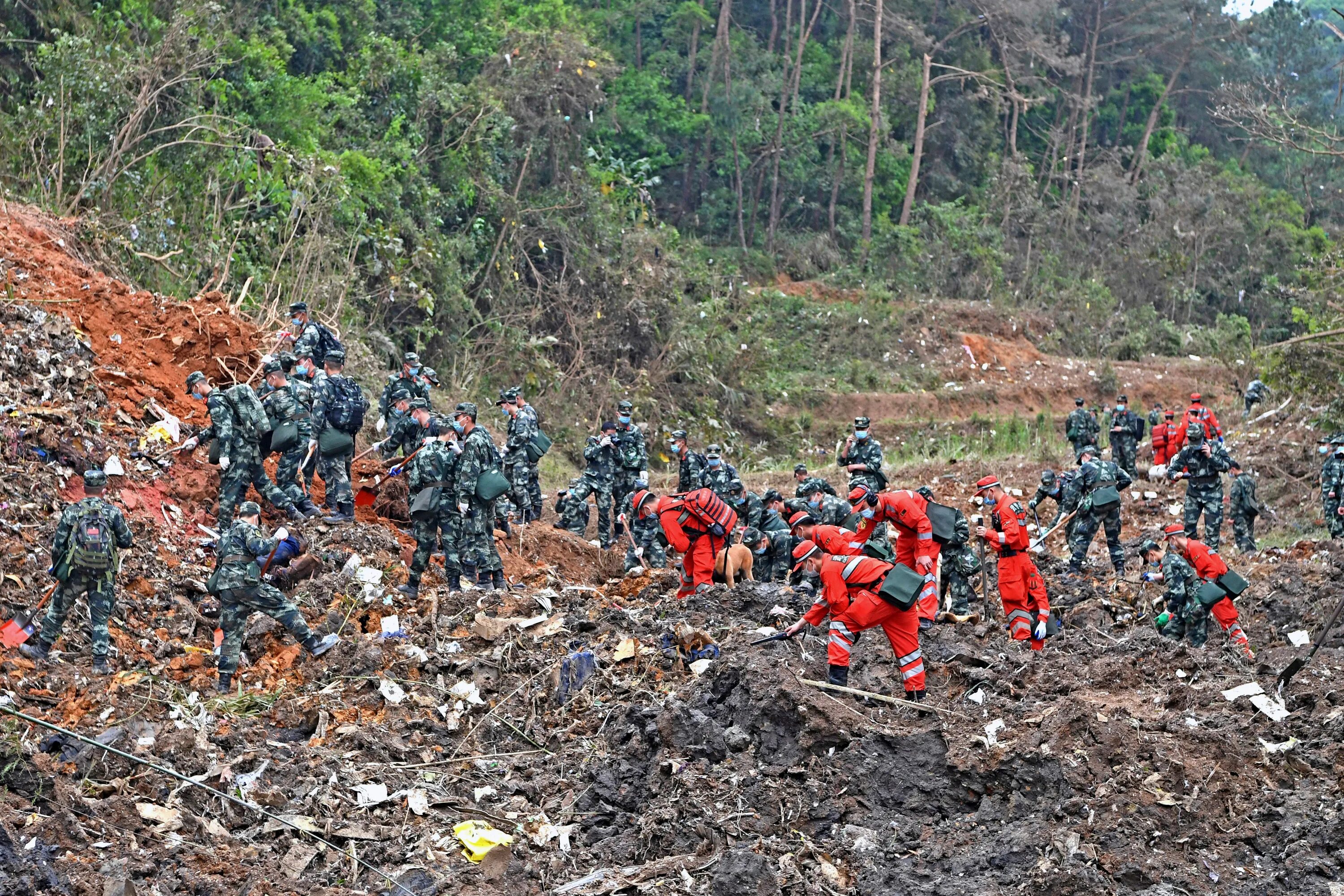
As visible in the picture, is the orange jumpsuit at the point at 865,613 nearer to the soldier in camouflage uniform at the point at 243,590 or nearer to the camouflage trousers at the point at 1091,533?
the soldier in camouflage uniform at the point at 243,590

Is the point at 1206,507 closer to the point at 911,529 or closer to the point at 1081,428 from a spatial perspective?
the point at 1081,428

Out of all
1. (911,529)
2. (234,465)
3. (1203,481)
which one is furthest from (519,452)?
(1203,481)

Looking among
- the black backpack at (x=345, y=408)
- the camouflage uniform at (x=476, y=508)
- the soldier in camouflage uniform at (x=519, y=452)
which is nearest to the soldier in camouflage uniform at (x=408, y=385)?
the soldier in camouflage uniform at (x=519, y=452)

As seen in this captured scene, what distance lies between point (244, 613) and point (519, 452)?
5407 mm

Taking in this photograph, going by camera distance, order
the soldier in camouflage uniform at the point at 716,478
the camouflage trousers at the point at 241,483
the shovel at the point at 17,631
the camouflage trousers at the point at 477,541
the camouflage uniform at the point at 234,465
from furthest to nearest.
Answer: the soldier in camouflage uniform at the point at 716,478, the camouflage trousers at the point at 241,483, the camouflage uniform at the point at 234,465, the camouflage trousers at the point at 477,541, the shovel at the point at 17,631

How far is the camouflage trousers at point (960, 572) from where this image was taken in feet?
42.9

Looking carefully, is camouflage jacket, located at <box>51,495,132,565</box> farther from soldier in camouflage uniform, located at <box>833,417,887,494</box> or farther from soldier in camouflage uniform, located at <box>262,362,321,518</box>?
soldier in camouflage uniform, located at <box>833,417,887,494</box>

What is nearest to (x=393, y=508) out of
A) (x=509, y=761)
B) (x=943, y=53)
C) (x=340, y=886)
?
(x=509, y=761)

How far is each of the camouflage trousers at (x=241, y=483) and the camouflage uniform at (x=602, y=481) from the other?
3621 mm

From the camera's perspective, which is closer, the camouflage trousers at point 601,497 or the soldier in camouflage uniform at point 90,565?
the soldier in camouflage uniform at point 90,565

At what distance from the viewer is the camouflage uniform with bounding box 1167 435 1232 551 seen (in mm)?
16234

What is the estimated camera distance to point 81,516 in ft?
33.0

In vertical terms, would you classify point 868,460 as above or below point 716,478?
above

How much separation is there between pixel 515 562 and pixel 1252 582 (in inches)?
304
